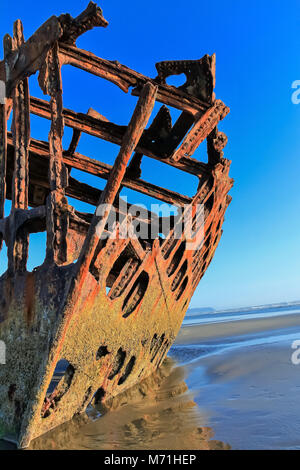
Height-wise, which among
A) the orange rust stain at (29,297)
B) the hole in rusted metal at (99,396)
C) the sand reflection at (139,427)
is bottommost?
the sand reflection at (139,427)

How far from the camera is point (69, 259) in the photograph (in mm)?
3547

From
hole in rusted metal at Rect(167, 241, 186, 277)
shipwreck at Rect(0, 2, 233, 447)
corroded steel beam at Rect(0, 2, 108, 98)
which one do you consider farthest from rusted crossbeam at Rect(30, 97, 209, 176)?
hole in rusted metal at Rect(167, 241, 186, 277)

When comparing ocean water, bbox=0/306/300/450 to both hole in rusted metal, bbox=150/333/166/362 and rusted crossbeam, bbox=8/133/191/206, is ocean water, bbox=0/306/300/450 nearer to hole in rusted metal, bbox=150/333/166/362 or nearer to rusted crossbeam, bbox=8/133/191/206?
hole in rusted metal, bbox=150/333/166/362

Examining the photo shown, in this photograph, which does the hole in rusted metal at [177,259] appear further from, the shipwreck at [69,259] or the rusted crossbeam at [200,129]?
the rusted crossbeam at [200,129]

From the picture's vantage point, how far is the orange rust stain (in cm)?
341

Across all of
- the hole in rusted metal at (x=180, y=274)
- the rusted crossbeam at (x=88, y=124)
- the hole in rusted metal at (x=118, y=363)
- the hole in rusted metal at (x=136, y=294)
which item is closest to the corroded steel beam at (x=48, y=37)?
the rusted crossbeam at (x=88, y=124)

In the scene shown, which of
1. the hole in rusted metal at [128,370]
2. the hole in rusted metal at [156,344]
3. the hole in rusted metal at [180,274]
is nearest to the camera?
the hole in rusted metal at [128,370]

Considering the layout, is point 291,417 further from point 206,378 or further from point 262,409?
point 206,378

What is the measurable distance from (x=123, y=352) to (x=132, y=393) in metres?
1.16

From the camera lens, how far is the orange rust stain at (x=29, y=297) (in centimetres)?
341

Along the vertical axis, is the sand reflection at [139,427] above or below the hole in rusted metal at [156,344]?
below

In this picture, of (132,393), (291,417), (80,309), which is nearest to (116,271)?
(132,393)

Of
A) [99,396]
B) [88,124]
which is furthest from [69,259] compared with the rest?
[88,124]

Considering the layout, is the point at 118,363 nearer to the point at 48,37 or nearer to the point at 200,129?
the point at 200,129
